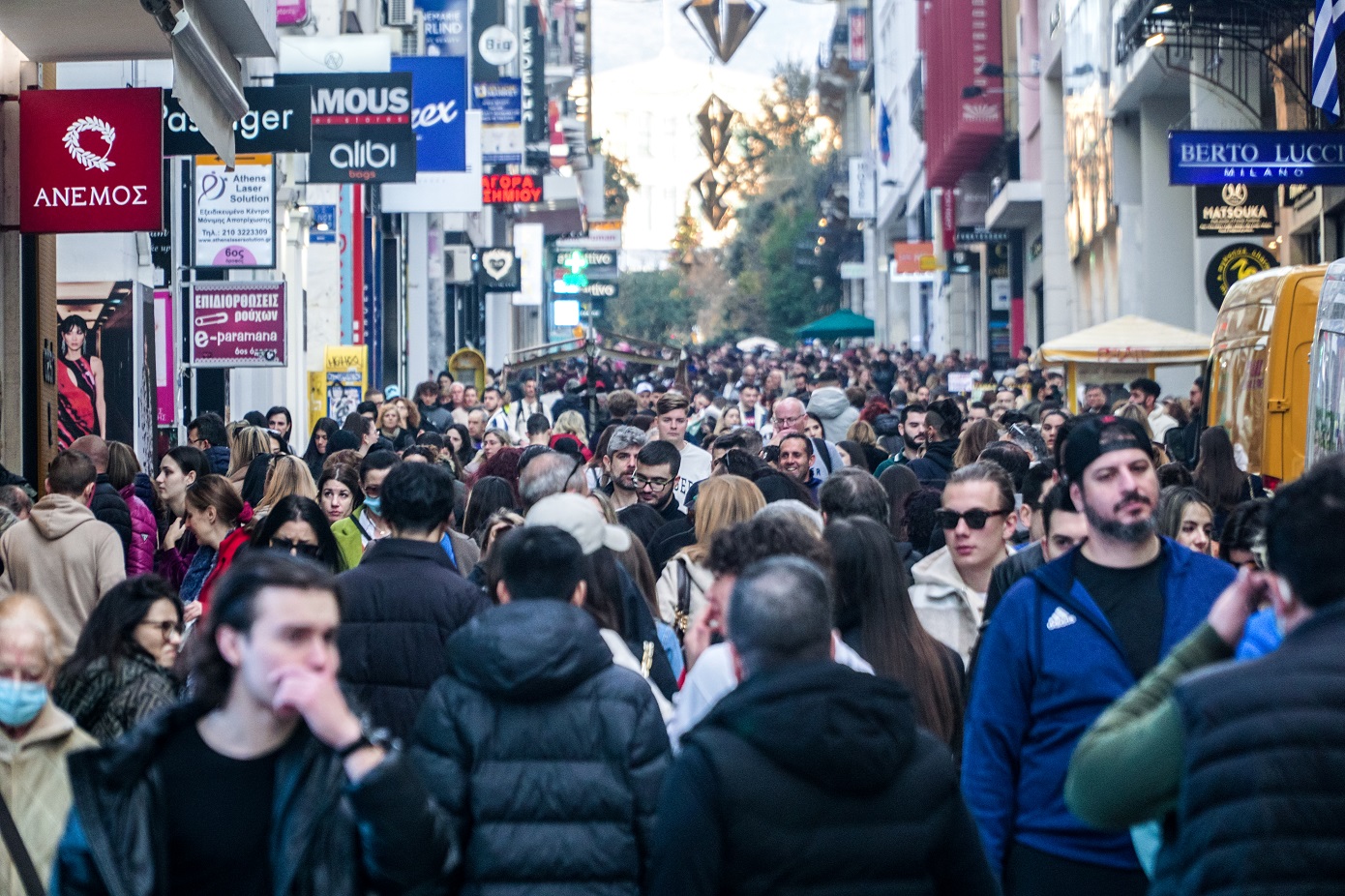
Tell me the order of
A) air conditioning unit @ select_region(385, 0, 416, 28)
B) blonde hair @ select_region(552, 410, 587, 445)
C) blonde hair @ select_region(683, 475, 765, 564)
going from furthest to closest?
air conditioning unit @ select_region(385, 0, 416, 28) → blonde hair @ select_region(552, 410, 587, 445) → blonde hair @ select_region(683, 475, 765, 564)

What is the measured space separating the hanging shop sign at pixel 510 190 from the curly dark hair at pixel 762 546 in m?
39.8

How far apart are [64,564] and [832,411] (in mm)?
8722

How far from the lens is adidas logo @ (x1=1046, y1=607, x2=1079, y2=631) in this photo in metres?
4.65

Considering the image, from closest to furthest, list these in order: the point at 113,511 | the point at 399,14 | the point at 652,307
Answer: the point at 113,511
the point at 399,14
the point at 652,307

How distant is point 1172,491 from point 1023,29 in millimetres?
37451

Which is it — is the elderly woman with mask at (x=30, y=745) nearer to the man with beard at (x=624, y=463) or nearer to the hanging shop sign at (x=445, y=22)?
the man with beard at (x=624, y=463)

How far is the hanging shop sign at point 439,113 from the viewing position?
26672 mm

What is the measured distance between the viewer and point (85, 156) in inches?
498

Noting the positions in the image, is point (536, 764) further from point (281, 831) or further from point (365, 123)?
point (365, 123)

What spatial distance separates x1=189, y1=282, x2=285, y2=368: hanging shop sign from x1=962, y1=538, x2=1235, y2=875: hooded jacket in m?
14.5

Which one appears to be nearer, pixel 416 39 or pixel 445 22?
pixel 445 22

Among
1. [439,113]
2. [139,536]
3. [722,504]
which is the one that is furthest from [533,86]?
[722,504]

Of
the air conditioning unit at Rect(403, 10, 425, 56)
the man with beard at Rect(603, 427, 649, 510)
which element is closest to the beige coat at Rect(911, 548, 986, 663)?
the man with beard at Rect(603, 427, 649, 510)

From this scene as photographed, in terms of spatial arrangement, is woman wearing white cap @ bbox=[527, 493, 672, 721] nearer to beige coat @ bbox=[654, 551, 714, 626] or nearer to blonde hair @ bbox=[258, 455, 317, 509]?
beige coat @ bbox=[654, 551, 714, 626]
